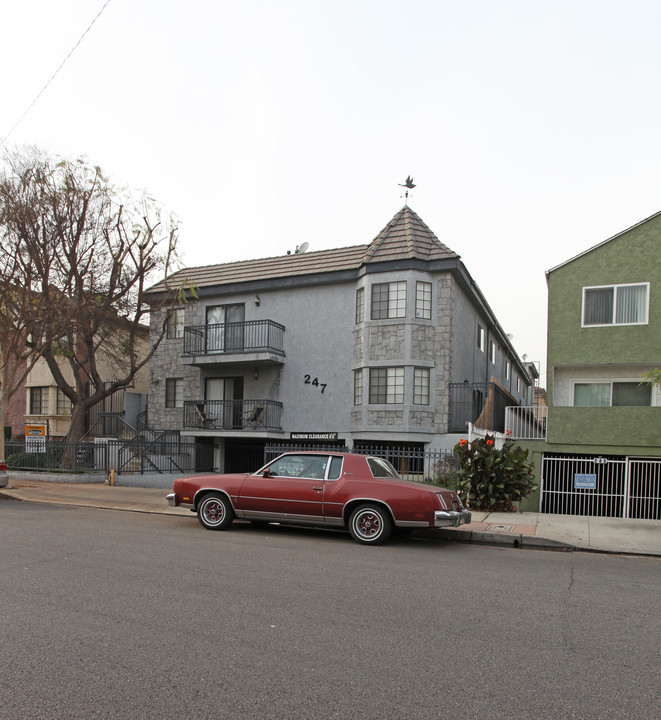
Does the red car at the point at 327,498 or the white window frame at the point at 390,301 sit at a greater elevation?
the white window frame at the point at 390,301

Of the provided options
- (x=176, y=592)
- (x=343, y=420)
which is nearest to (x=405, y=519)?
(x=176, y=592)

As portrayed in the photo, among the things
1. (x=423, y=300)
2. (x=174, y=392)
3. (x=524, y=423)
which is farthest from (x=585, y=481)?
(x=174, y=392)

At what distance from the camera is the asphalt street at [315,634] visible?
12.5 feet

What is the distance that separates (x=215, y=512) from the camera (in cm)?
1085

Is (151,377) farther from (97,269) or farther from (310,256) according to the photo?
(310,256)

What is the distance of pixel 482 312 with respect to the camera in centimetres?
2459

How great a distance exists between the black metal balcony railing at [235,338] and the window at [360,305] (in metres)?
2.88

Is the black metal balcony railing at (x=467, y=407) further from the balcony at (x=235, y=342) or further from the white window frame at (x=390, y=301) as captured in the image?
the balcony at (x=235, y=342)

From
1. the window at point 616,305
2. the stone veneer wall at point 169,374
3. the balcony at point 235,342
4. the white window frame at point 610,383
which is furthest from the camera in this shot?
the stone veneer wall at point 169,374

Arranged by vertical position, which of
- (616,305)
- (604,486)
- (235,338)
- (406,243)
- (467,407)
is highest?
(406,243)

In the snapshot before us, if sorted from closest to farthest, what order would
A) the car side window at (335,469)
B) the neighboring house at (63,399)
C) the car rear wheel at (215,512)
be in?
the car side window at (335,469) → the car rear wheel at (215,512) → the neighboring house at (63,399)

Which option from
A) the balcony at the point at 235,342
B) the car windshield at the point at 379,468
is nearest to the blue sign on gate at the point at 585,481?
the car windshield at the point at 379,468

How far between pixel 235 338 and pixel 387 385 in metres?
6.22

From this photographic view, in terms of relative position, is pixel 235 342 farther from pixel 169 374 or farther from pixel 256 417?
pixel 169 374
